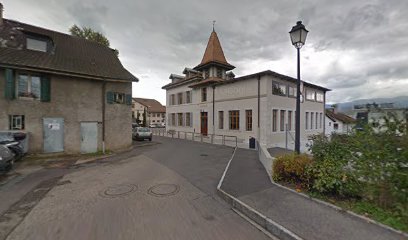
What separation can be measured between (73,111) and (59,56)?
402 cm

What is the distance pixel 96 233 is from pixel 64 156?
10385mm

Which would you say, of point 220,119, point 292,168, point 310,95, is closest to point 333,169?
point 292,168

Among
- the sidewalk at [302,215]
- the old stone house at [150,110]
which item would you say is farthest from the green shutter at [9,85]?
the old stone house at [150,110]

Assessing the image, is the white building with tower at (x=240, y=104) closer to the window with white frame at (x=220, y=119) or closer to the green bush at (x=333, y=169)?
the window with white frame at (x=220, y=119)

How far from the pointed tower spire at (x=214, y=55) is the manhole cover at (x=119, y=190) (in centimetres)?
1907

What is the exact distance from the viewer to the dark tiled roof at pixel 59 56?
36.9ft

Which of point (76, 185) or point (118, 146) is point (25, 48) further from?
point (76, 185)

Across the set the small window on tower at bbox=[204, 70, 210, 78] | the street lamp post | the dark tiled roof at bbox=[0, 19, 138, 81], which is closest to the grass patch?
the street lamp post

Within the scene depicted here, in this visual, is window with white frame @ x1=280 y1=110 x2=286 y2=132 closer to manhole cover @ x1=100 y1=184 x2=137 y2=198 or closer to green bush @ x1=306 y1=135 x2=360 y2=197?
green bush @ x1=306 y1=135 x2=360 y2=197

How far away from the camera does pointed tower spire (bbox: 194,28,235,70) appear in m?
23.5

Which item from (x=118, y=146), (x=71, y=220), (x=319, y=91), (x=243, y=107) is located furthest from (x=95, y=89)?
(x=319, y=91)

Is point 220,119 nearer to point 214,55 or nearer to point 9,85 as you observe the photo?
point 214,55

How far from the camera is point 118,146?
1438 cm

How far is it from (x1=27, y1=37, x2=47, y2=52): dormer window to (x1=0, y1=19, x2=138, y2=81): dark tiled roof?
292 millimetres
